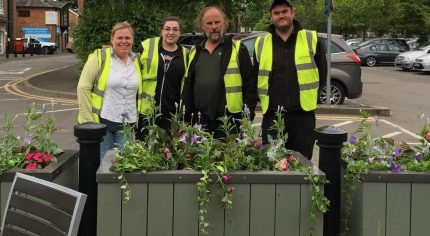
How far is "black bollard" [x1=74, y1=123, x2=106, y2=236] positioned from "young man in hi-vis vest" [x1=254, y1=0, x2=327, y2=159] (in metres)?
1.33

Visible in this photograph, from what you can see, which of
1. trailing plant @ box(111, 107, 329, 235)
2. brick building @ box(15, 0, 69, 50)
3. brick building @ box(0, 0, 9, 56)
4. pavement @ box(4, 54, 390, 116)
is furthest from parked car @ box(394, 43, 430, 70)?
brick building @ box(15, 0, 69, 50)

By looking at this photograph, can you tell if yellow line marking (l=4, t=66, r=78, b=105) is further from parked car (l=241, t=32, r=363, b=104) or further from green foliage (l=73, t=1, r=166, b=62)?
parked car (l=241, t=32, r=363, b=104)

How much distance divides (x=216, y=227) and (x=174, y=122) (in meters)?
0.73

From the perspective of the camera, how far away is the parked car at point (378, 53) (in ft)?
100

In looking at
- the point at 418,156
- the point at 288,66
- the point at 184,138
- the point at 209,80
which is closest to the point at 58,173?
the point at 184,138

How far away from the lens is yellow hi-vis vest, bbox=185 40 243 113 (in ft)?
13.2

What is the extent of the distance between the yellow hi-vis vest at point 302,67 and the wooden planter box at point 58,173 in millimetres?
1356

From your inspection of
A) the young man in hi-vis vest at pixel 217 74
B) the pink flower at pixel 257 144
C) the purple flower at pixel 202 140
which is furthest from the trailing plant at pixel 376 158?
the young man in hi-vis vest at pixel 217 74

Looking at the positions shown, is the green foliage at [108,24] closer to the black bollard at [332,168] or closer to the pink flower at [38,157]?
the pink flower at [38,157]

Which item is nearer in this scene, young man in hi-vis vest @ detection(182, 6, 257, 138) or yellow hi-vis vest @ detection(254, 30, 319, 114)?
yellow hi-vis vest @ detection(254, 30, 319, 114)

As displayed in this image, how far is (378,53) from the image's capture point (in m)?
30.7

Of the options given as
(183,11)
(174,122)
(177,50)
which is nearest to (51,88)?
(183,11)

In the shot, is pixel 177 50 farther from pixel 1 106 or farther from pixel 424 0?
pixel 424 0

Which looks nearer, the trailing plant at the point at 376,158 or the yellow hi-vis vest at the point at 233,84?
the trailing plant at the point at 376,158
